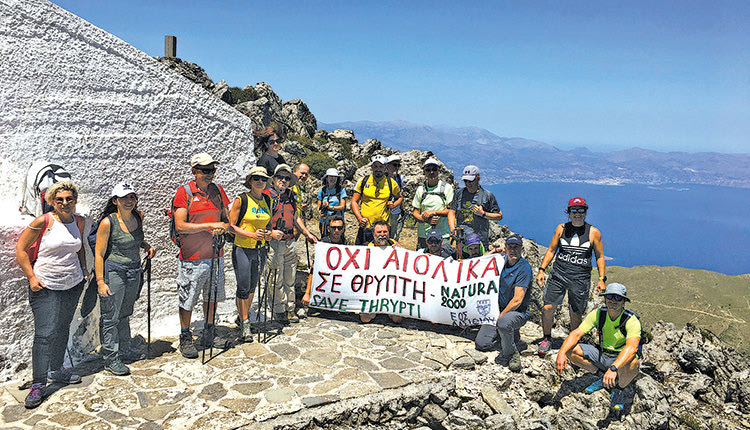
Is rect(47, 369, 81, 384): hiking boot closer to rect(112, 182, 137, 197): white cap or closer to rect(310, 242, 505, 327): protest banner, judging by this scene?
rect(112, 182, 137, 197): white cap

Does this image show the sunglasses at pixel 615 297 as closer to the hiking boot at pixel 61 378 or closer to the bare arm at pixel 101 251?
the bare arm at pixel 101 251

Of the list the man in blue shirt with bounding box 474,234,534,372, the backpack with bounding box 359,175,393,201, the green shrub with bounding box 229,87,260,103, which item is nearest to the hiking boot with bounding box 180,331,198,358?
the backpack with bounding box 359,175,393,201

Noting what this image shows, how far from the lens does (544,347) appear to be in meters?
7.27

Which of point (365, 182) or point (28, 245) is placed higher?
point (365, 182)

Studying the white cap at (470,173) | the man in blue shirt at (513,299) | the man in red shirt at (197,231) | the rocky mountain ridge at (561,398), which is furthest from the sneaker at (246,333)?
the white cap at (470,173)

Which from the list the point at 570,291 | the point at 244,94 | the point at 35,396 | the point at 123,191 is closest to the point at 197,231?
the point at 123,191

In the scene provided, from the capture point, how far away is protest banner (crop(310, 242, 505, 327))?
7723mm

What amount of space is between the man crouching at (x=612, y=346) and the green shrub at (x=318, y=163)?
1550cm

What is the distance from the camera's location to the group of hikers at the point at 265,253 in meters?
5.27

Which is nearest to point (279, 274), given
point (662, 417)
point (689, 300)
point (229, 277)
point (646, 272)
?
point (229, 277)

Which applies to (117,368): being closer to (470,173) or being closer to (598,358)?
(470,173)

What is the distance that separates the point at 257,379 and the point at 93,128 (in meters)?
4.07

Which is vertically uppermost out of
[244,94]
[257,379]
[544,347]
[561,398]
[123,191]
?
[244,94]

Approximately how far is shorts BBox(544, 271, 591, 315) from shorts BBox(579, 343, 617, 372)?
707 millimetres
